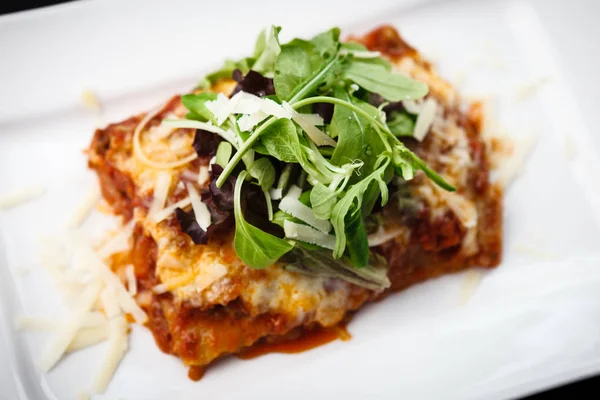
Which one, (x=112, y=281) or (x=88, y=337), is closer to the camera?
(x=88, y=337)

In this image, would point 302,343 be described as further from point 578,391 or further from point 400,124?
point 578,391

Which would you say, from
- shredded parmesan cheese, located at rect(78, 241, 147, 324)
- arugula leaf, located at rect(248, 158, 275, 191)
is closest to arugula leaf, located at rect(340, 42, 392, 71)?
arugula leaf, located at rect(248, 158, 275, 191)

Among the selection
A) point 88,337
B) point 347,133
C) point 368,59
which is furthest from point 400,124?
point 88,337

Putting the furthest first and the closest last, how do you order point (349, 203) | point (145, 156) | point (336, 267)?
point (145, 156), point (336, 267), point (349, 203)

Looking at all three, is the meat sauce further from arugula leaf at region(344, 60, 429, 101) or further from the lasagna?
arugula leaf at region(344, 60, 429, 101)

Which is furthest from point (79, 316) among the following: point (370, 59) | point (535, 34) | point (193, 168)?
point (535, 34)

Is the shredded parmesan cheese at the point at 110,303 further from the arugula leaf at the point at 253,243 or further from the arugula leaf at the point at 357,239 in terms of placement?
the arugula leaf at the point at 357,239

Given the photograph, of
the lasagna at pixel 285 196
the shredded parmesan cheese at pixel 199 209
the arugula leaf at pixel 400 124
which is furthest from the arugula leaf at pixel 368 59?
the shredded parmesan cheese at pixel 199 209

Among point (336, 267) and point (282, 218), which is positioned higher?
point (282, 218)
